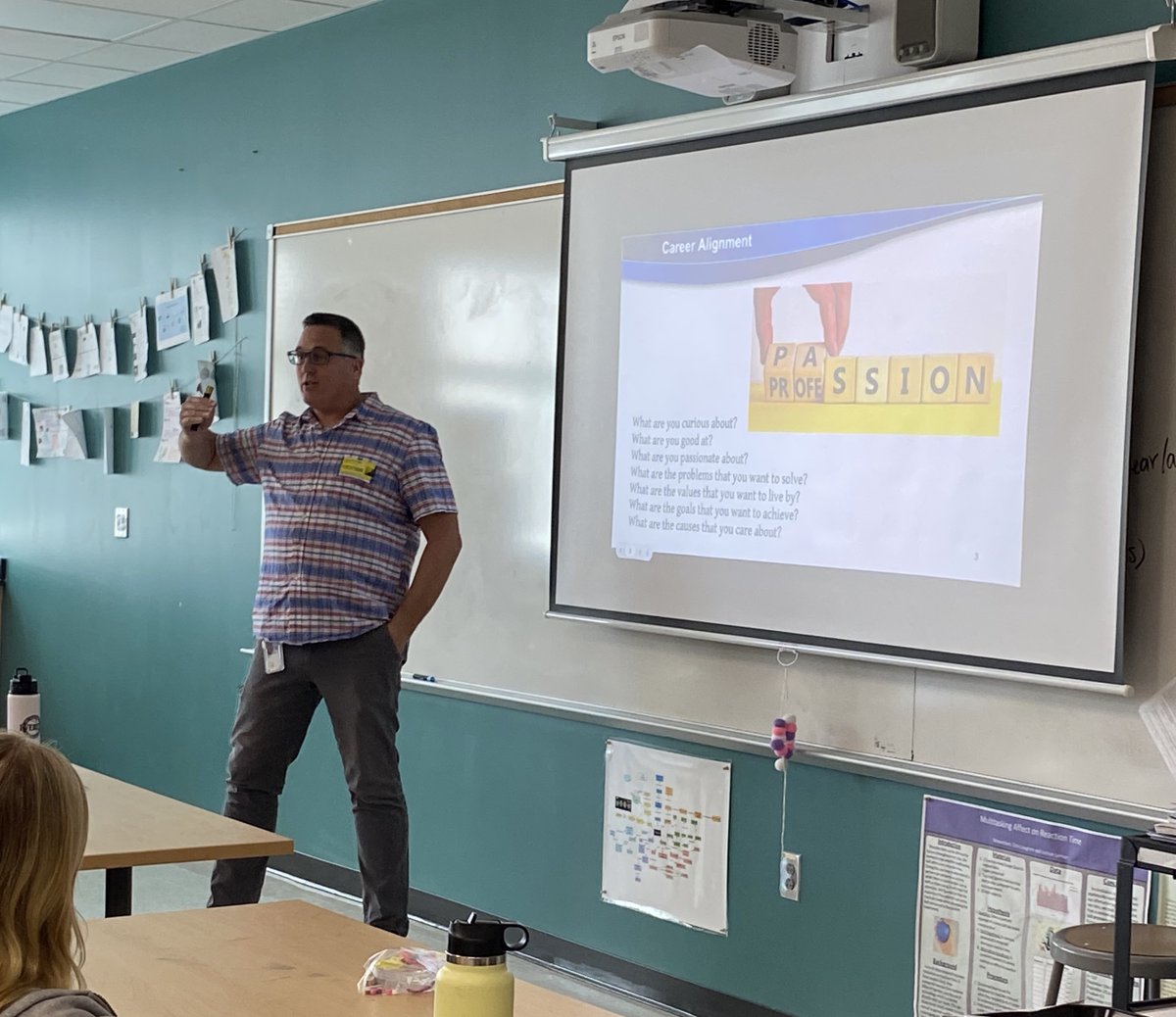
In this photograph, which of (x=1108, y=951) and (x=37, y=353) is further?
(x=37, y=353)

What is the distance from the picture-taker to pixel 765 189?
375 centimetres

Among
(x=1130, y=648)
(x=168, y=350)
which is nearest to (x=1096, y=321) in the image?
(x=1130, y=648)

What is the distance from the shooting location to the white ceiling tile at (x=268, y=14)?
502 cm

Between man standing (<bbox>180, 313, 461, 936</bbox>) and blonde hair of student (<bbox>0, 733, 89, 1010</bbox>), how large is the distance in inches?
97.6

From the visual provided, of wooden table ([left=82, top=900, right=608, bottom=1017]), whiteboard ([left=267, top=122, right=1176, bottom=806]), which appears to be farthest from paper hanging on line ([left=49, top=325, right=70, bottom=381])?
wooden table ([left=82, top=900, right=608, bottom=1017])

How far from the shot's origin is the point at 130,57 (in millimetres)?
5863

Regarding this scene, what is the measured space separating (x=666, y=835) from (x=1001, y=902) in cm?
94

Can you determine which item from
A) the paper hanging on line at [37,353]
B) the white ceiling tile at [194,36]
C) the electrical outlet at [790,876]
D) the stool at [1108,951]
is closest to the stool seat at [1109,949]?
the stool at [1108,951]

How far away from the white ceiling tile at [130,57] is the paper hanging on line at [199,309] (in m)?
0.78

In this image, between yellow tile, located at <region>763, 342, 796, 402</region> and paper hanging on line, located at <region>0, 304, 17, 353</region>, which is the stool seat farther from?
paper hanging on line, located at <region>0, 304, 17, 353</region>

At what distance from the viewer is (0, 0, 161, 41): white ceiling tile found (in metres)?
5.18

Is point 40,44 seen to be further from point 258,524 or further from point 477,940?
point 477,940

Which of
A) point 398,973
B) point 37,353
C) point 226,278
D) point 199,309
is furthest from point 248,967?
point 37,353

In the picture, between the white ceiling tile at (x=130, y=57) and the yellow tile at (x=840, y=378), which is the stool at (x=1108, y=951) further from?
the white ceiling tile at (x=130, y=57)
